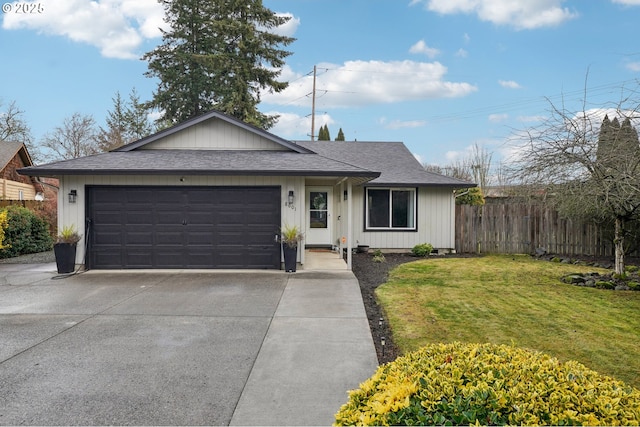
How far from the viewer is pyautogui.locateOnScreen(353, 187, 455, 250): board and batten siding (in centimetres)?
1340

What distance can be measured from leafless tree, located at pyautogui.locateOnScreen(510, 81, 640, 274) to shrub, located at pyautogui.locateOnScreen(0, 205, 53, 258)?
49.5 ft

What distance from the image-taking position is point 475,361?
2.09 meters

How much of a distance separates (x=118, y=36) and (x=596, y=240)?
19495 mm

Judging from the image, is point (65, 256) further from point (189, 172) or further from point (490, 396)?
point (490, 396)

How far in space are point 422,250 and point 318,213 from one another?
3814mm

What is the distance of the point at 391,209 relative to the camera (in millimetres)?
13469

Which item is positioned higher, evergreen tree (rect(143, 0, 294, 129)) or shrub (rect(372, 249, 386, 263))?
evergreen tree (rect(143, 0, 294, 129))

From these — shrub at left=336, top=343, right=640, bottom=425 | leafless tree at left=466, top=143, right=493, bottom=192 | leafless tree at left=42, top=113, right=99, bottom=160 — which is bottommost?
shrub at left=336, top=343, right=640, bottom=425

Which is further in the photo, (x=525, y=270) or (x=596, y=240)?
(x=596, y=240)

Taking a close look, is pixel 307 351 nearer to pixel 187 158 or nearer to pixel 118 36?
pixel 187 158

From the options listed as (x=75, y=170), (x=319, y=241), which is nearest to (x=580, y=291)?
(x=319, y=241)

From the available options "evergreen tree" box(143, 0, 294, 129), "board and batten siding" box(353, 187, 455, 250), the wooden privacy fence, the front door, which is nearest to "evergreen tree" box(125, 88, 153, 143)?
"evergreen tree" box(143, 0, 294, 129)

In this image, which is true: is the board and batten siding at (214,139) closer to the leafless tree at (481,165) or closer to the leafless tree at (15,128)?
the leafless tree at (481,165)

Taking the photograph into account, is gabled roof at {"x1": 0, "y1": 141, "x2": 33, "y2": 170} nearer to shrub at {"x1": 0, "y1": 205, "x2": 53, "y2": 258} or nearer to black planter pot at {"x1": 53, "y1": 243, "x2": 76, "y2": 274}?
shrub at {"x1": 0, "y1": 205, "x2": 53, "y2": 258}
